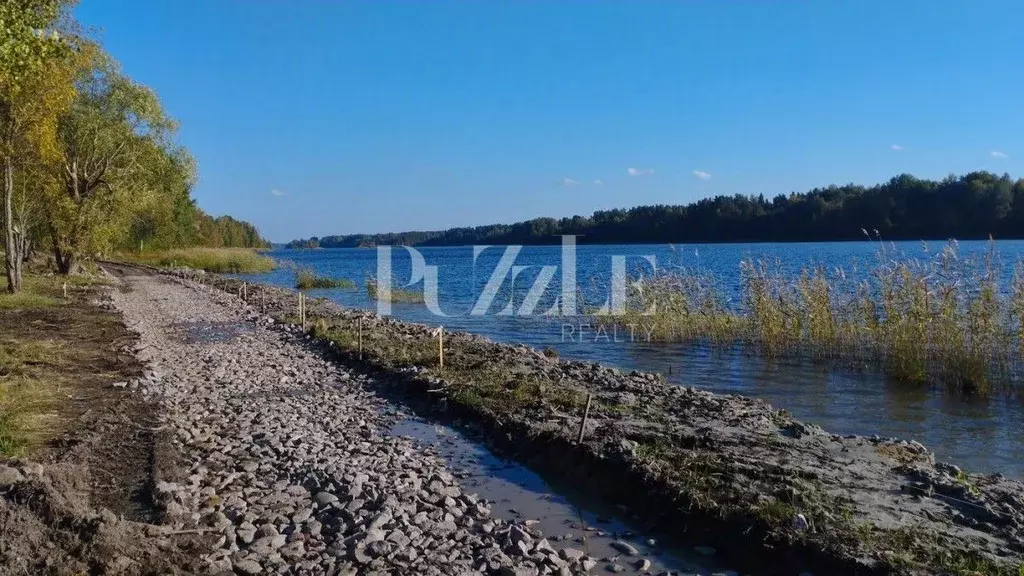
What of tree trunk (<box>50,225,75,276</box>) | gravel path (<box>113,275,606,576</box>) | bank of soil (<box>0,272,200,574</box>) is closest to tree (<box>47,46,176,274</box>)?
tree trunk (<box>50,225,75,276</box>)

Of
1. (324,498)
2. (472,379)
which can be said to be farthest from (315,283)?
(324,498)

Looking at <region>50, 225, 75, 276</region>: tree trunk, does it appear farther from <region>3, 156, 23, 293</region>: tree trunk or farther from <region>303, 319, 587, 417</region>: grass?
<region>303, 319, 587, 417</region>: grass

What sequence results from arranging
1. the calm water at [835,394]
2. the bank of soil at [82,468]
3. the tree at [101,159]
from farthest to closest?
the tree at [101,159]
the calm water at [835,394]
the bank of soil at [82,468]

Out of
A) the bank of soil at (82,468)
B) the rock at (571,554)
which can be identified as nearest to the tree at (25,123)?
the bank of soil at (82,468)

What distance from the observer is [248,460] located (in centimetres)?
923

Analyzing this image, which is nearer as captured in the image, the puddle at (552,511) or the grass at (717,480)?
the grass at (717,480)

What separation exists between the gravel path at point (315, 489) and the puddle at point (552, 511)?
0.30m

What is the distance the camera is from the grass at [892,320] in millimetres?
15297

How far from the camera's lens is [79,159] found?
37.1 metres

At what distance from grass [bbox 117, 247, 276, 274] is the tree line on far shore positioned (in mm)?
23930

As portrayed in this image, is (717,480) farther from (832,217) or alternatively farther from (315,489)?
(832,217)

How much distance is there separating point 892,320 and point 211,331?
18.9 m

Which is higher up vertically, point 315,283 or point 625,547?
point 315,283

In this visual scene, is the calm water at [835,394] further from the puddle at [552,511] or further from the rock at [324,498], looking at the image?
the rock at [324,498]
